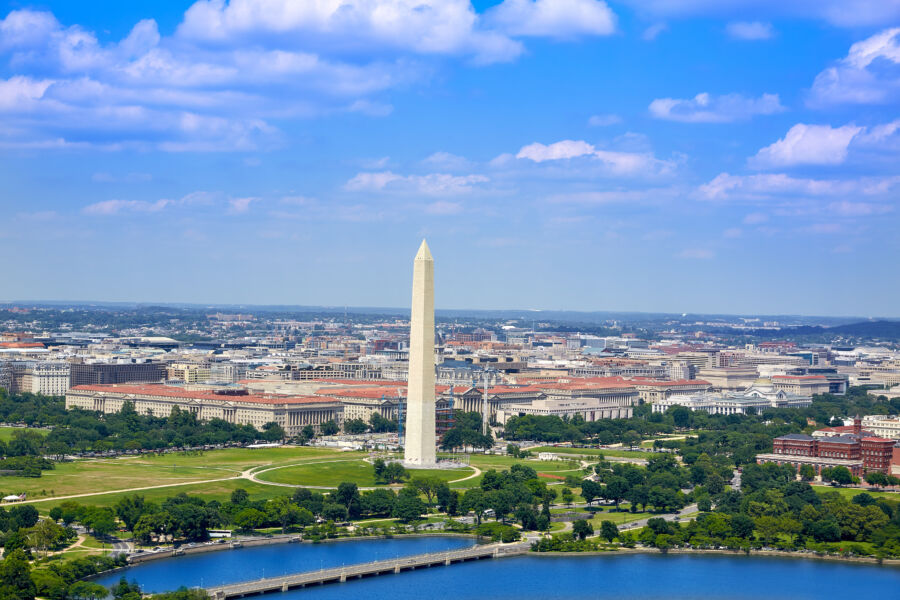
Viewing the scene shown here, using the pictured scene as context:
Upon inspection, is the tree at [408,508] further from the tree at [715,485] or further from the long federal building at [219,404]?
the long federal building at [219,404]

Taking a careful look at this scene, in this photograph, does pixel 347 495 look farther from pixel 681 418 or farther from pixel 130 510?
pixel 681 418

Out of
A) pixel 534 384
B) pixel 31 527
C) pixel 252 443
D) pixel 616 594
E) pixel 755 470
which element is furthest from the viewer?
pixel 534 384

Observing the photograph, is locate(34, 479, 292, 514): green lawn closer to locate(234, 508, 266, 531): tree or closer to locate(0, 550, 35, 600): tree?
locate(234, 508, 266, 531): tree

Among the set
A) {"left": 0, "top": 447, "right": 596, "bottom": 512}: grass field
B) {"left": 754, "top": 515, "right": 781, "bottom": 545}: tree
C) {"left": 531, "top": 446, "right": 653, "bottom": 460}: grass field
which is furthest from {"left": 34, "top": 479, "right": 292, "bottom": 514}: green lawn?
{"left": 531, "top": 446, "right": 653, "bottom": 460}: grass field

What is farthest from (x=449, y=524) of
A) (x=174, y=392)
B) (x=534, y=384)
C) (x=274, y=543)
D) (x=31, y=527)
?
(x=534, y=384)

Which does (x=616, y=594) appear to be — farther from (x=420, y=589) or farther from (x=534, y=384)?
(x=534, y=384)

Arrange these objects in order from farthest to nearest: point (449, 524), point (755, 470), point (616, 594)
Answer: point (755, 470) < point (449, 524) < point (616, 594)
